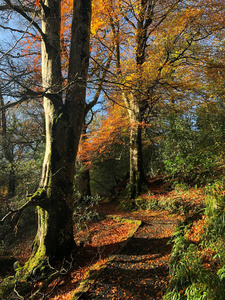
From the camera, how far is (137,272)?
3240mm

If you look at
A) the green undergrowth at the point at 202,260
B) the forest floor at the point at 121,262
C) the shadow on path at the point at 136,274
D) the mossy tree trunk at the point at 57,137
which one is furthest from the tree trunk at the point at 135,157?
the green undergrowth at the point at 202,260

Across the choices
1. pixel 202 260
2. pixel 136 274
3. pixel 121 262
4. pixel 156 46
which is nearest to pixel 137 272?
pixel 136 274

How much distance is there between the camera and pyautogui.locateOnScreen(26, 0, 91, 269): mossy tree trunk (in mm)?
3693

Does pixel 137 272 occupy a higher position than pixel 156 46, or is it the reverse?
pixel 156 46

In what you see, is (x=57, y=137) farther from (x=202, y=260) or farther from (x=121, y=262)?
(x=202, y=260)

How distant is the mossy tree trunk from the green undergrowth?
2.32 metres

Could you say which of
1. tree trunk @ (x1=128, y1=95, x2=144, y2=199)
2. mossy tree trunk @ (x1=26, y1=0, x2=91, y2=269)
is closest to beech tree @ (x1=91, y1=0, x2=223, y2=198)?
tree trunk @ (x1=128, y1=95, x2=144, y2=199)

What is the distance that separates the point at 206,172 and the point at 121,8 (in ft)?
25.7

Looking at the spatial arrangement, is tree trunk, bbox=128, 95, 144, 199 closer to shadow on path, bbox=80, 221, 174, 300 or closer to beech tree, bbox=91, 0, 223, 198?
beech tree, bbox=91, 0, 223, 198

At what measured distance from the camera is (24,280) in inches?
137

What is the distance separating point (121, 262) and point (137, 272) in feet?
1.58

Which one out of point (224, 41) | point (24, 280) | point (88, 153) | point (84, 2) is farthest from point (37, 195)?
point (224, 41)

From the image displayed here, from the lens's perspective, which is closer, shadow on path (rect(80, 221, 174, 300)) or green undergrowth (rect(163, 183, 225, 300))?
green undergrowth (rect(163, 183, 225, 300))

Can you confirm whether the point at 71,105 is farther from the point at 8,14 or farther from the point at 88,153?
the point at 88,153
